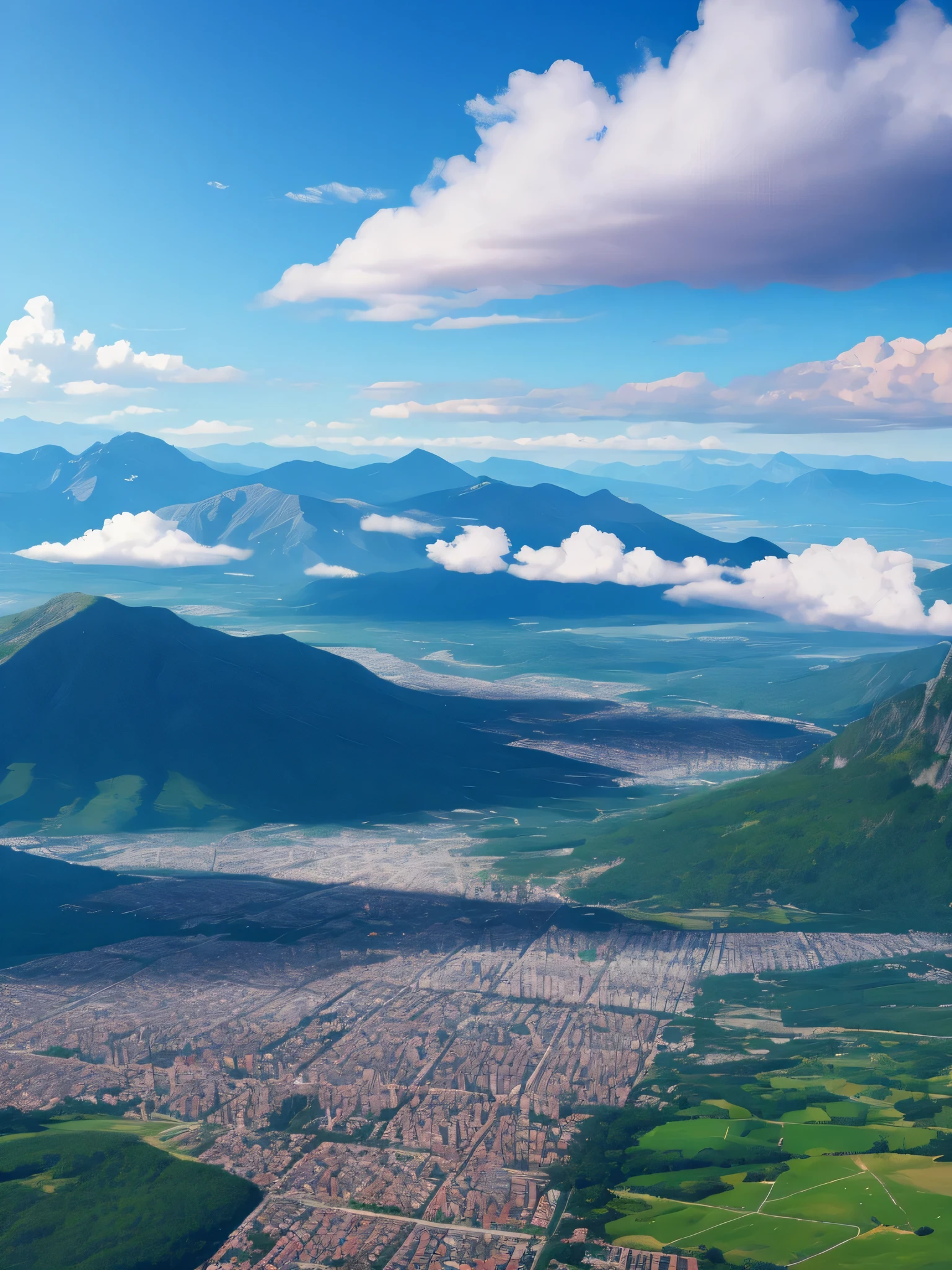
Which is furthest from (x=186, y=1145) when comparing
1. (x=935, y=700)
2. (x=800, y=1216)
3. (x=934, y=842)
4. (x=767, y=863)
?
(x=935, y=700)

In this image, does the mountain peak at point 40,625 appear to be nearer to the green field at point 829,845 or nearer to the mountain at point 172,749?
the mountain at point 172,749

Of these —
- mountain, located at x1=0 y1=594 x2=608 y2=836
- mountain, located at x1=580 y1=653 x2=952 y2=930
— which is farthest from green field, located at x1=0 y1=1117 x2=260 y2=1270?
mountain, located at x1=0 y1=594 x2=608 y2=836

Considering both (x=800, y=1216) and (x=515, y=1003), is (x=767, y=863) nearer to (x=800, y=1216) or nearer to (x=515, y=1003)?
(x=515, y=1003)

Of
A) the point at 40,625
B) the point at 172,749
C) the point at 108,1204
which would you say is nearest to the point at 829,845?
the point at 108,1204

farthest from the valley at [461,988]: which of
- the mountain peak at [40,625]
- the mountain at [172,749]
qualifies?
the mountain peak at [40,625]

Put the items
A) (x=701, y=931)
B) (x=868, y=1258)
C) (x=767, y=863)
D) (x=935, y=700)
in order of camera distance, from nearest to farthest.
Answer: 1. (x=868, y=1258)
2. (x=701, y=931)
3. (x=767, y=863)
4. (x=935, y=700)
